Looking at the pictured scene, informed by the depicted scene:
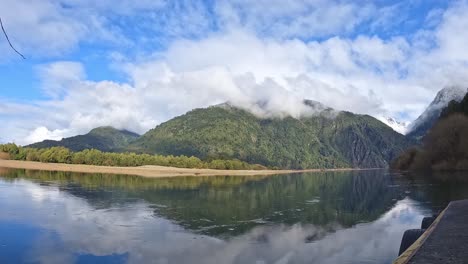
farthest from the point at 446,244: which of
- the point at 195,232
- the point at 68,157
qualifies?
the point at 68,157

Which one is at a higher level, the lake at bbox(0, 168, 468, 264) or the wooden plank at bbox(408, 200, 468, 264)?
the wooden plank at bbox(408, 200, 468, 264)

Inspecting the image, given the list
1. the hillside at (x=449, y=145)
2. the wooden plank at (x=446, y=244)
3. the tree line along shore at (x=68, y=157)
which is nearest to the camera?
the wooden plank at (x=446, y=244)

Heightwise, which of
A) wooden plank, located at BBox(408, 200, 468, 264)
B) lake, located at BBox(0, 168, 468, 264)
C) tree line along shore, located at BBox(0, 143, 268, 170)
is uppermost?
tree line along shore, located at BBox(0, 143, 268, 170)

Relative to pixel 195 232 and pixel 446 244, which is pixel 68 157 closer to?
pixel 195 232

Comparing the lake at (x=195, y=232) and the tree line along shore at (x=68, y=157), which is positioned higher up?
the tree line along shore at (x=68, y=157)

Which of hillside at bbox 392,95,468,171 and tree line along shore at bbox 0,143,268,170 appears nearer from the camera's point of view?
hillside at bbox 392,95,468,171

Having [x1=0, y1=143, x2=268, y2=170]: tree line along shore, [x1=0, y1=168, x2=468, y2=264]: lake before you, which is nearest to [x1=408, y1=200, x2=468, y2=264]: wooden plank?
[x1=0, y1=168, x2=468, y2=264]: lake

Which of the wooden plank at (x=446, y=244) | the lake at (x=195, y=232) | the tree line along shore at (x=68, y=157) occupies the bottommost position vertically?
the lake at (x=195, y=232)

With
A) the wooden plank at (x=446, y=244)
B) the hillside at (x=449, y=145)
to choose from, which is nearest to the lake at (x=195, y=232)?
the wooden plank at (x=446, y=244)

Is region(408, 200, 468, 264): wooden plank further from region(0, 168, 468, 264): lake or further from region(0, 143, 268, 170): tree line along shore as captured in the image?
region(0, 143, 268, 170): tree line along shore

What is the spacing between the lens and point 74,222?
29219 millimetres

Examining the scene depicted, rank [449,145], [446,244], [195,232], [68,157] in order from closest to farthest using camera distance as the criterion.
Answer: [446,244], [195,232], [449,145], [68,157]

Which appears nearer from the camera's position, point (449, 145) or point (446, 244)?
point (446, 244)

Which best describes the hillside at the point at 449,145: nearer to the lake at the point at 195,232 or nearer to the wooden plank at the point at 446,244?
the lake at the point at 195,232
